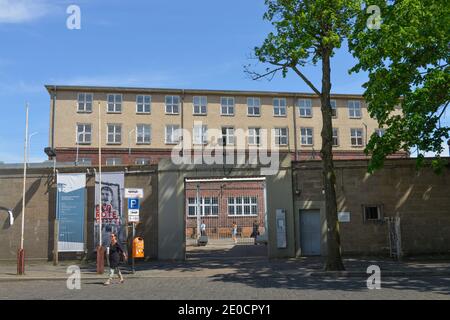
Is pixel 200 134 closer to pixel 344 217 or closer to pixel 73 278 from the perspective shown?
pixel 344 217

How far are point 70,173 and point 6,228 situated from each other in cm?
418

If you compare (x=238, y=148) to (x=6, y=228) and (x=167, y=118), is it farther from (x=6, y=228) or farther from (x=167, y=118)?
(x=6, y=228)

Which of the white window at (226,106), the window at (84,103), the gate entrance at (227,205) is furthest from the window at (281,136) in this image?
the window at (84,103)

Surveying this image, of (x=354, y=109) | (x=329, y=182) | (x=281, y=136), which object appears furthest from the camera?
(x=354, y=109)

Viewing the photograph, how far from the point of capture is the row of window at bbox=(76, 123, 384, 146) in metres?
49.9

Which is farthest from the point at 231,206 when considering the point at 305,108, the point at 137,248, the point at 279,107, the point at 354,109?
the point at 137,248

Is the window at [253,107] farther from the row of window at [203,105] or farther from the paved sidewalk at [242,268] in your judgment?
the paved sidewalk at [242,268]

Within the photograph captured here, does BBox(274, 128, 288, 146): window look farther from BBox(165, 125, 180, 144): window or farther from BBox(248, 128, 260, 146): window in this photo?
BBox(165, 125, 180, 144): window

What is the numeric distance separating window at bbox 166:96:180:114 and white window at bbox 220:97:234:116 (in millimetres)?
4729

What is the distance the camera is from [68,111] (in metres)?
49.7

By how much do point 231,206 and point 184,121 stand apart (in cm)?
1025

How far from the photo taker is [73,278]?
18797 millimetres

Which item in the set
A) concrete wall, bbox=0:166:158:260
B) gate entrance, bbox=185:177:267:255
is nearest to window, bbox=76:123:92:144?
gate entrance, bbox=185:177:267:255
